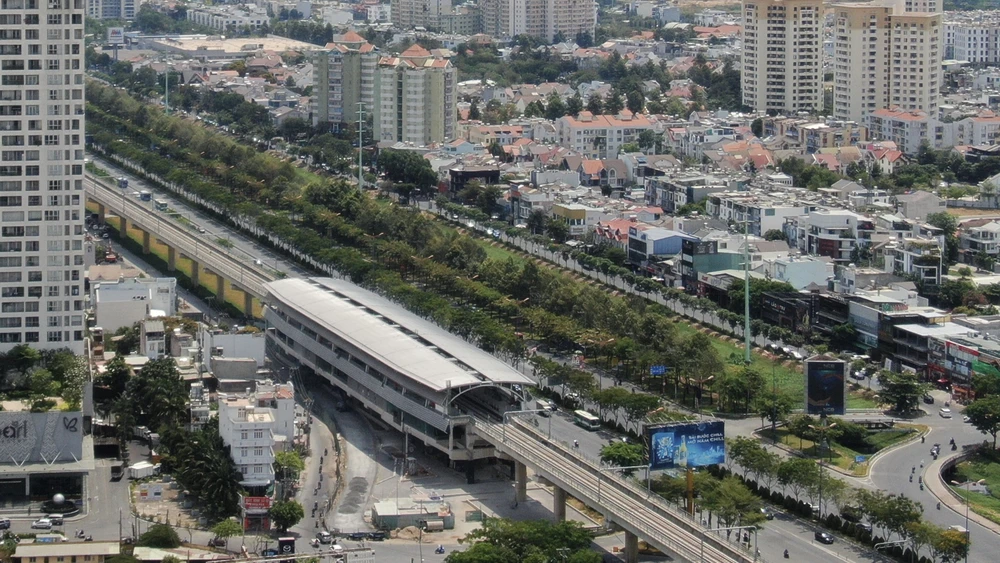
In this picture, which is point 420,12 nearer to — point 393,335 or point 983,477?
point 393,335

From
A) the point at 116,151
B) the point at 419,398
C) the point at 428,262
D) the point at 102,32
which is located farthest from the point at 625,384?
the point at 102,32

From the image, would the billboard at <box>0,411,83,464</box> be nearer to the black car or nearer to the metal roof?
the metal roof

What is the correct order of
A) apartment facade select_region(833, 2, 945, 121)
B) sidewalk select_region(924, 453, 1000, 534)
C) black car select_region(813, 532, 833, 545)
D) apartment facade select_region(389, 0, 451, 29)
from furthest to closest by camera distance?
apartment facade select_region(389, 0, 451, 29) < apartment facade select_region(833, 2, 945, 121) < sidewalk select_region(924, 453, 1000, 534) < black car select_region(813, 532, 833, 545)

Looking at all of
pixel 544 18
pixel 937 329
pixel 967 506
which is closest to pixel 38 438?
pixel 967 506

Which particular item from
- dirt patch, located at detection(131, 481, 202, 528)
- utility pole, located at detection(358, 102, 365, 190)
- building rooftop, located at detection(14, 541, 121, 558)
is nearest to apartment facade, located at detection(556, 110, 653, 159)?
utility pole, located at detection(358, 102, 365, 190)

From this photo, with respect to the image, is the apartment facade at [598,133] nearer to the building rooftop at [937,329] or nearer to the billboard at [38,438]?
the building rooftop at [937,329]

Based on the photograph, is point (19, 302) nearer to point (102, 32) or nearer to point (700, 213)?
point (700, 213)
